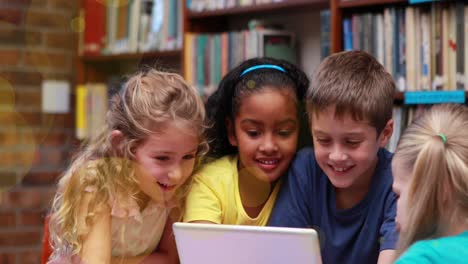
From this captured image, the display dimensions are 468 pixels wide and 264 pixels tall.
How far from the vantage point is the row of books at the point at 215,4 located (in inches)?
101

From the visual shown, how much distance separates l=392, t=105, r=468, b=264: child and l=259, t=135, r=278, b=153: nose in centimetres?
50

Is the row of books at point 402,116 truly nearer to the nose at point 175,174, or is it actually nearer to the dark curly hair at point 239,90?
the dark curly hair at point 239,90

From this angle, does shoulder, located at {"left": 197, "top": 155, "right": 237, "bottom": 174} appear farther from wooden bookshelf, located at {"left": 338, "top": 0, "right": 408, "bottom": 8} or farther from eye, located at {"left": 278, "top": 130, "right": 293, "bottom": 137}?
wooden bookshelf, located at {"left": 338, "top": 0, "right": 408, "bottom": 8}

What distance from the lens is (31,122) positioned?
3070mm

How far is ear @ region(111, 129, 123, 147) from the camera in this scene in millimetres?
1493

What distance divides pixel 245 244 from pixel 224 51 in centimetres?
167

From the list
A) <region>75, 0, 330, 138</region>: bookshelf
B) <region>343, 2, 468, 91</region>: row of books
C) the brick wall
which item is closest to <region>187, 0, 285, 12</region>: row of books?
<region>75, 0, 330, 138</region>: bookshelf

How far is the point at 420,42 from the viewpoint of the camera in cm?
212

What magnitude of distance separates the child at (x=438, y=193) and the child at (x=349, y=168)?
0.91ft

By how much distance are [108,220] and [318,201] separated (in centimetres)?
46

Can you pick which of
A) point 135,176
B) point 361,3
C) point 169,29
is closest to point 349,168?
point 135,176

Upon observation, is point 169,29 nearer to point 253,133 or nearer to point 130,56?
point 130,56

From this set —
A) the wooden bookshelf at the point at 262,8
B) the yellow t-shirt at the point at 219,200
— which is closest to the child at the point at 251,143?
the yellow t-shirt at the point at 219,200

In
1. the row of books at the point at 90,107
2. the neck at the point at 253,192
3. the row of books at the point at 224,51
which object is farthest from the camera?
the row of books at the point at 90,107
